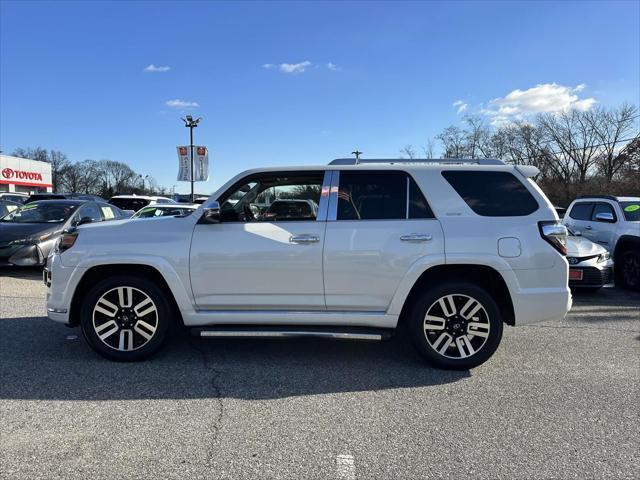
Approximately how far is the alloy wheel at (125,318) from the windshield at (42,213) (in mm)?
6453

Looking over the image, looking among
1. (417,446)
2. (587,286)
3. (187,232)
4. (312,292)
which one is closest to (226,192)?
(187,232)

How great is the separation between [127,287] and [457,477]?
3.22 metres

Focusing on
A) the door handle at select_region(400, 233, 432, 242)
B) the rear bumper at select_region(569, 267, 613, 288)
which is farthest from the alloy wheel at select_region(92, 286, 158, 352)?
the rear bumper at select_region(569, 267, 613, 288)

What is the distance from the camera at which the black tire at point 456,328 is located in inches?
168

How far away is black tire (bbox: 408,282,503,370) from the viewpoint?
427 centimetres

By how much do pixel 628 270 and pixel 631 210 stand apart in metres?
1.45

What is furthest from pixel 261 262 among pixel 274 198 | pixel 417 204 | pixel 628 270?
pixel 628 270

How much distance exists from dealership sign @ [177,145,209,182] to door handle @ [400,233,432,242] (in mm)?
25018

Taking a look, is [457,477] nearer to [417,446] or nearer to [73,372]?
[417,446]

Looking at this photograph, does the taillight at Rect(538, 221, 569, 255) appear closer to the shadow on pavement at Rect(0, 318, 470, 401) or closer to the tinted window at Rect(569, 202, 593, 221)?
the shadow on pavement at Rect(0, 318, 470, 401)

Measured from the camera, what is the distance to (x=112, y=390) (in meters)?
3.87

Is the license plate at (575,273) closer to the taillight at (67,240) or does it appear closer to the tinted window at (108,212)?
the taillight at (67,240)

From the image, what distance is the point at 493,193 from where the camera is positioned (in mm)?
4375

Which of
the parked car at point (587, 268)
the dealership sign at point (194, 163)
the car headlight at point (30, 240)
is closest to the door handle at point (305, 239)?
the parked car at point (587, 268)
